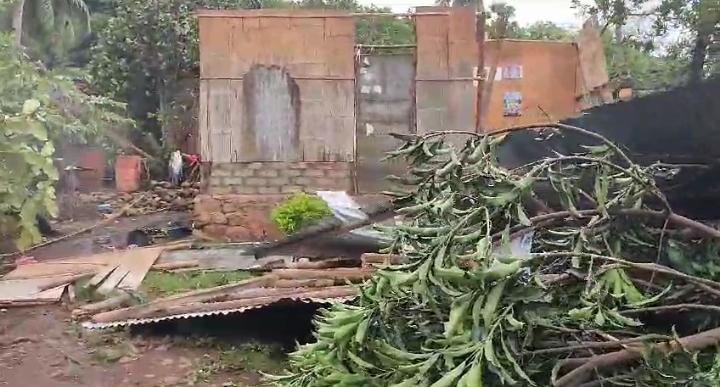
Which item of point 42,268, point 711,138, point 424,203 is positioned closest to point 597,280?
point 424,203

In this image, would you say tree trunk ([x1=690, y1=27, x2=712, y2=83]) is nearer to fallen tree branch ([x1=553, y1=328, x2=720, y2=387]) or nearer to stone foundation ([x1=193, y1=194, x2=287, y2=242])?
fallen tree branch ([x1=553, y1=328, x2=720, y2=387])

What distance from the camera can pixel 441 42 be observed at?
31.9 ft

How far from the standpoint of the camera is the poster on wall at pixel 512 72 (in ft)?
45.1

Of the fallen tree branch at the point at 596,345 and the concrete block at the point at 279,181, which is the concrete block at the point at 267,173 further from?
the fallen tree branch at the point at 596,345

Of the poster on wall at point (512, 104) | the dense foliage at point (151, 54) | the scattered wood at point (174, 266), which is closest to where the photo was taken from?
the scattered wood at point (174, 266)

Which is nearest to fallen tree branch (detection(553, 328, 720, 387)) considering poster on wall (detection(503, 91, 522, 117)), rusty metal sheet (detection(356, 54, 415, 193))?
rusty metal sheet (detection(356, 54, 415, 193))

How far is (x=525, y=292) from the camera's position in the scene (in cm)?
249

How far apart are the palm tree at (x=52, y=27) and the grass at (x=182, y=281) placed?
15.9 m

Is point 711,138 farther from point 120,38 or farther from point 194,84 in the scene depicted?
point 120,38

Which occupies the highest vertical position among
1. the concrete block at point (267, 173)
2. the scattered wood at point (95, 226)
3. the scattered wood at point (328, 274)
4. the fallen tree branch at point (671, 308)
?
the concrete block at point (267, 173)

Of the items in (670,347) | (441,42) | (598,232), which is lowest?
(670,347)

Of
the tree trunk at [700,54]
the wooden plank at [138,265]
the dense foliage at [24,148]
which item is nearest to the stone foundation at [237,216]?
the wooden plank at [138,265]

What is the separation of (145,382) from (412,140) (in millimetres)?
3389

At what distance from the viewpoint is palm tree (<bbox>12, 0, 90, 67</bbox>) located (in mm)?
22062
